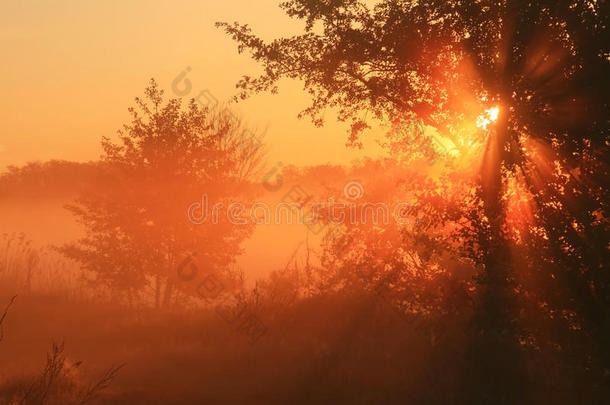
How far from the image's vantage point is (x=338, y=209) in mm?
18812

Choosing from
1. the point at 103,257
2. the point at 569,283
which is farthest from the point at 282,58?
the point at 103,257

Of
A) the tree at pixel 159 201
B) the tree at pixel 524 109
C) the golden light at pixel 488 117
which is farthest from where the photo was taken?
the tree at pixel 159 201

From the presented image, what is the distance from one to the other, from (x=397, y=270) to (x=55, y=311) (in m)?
16.2

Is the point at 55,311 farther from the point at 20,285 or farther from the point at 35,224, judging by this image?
the point at 35,224

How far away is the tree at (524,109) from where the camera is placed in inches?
389

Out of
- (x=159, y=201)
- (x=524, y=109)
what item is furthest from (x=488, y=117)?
(x=159, y=201)

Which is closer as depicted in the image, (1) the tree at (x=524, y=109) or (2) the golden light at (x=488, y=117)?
(1) the tree at (x=524, y=109)

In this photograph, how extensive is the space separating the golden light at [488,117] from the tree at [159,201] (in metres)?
13.0

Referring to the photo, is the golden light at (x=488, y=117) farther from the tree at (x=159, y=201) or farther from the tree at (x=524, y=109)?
the tree at (x=159, y=201)

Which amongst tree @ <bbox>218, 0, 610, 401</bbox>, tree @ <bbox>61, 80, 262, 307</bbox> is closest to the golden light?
tree @ <bbox>218, 0, 610, 401</bbox>

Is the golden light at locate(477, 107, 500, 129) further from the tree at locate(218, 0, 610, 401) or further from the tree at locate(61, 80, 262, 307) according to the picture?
the tree at locate(61, 80, 262, 307)

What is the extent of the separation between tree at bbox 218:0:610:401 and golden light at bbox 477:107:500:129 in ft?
0.46

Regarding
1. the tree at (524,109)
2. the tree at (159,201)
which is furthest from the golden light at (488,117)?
the tree at (159,201)

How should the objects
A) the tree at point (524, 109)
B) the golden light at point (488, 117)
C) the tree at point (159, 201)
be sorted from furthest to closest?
the tree at point (159, 201)
the golden light at point (488, 117)
the tree at point (524, 109)
